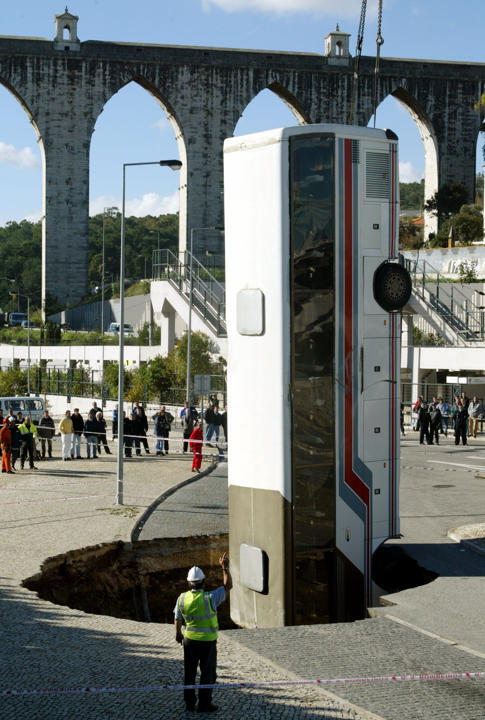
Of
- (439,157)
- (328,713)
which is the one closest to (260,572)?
(328,713)

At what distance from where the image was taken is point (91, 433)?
30641 mm

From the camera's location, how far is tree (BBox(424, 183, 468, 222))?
3014 inches

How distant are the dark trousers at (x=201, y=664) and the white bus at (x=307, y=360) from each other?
391 cm

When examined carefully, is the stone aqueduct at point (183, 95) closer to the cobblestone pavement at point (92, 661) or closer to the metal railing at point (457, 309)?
the metal railing at point (457, 309)

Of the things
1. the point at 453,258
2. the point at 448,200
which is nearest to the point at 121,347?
the point at 453,258

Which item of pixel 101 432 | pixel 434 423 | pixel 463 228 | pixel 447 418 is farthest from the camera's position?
pixel 463 228

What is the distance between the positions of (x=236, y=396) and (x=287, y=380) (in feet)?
3.03

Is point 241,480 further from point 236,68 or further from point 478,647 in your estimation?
point 236,68

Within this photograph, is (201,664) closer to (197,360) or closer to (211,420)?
(211,420)

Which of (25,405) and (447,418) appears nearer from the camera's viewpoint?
(447,418)

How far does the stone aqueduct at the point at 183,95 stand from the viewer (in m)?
71.6

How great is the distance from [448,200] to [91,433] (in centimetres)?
5263

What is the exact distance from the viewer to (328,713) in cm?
865

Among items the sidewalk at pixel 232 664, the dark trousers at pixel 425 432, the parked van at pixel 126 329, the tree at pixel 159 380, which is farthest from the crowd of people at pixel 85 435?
the parked van at pixel 126 329
